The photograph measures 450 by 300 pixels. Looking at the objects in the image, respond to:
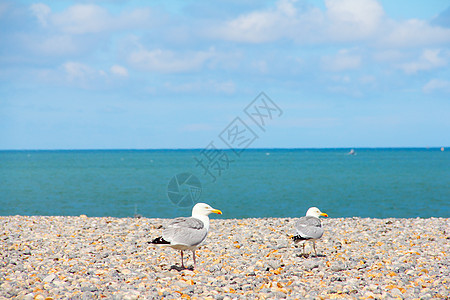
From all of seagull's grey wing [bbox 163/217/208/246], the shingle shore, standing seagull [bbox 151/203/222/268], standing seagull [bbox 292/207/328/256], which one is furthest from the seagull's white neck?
standing seagull [bbox 292/207/328/256]

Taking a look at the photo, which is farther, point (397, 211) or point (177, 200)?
point (177, 200)

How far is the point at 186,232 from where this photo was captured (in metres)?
9.24

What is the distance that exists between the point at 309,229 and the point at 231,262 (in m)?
1.96

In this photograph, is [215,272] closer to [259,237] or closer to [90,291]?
[90,291]

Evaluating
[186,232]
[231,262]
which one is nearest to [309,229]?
[231,262]

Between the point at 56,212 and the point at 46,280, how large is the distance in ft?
92.5

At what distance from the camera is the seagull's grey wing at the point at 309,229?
10703 mm

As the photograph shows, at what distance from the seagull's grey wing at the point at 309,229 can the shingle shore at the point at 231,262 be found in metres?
0.54

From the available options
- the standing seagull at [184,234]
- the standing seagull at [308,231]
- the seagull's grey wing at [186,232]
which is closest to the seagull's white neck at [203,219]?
the standing seagull at [184,234]

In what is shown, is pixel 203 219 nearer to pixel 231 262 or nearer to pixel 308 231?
pixel 231 262

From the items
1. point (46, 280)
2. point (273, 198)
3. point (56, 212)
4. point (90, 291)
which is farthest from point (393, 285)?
point (273, 198)

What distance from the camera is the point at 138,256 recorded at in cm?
1105

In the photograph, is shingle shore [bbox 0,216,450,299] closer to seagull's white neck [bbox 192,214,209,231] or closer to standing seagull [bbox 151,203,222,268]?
standing seagull [bbox 151,203,222,268]

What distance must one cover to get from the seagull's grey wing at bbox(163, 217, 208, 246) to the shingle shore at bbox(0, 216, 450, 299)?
0.64 metres
